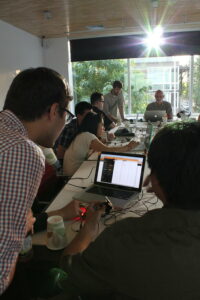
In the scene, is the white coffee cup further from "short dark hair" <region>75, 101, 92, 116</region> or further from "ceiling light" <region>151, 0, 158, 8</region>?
"ceiling light" <region>151, 0, 158, 8</region>

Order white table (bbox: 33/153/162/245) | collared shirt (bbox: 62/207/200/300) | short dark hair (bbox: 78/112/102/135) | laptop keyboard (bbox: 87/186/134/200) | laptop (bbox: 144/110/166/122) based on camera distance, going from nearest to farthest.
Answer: collared shirt (bbox: 62/207/200/300), white table (bbox: 33/153/162/245), laptop keyboard (bbox: 87/186/134/200), short dark hair (bbox: 78/112/102/135), laptop (bbox: 144/110/166/122)

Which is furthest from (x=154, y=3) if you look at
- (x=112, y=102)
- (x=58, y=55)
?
(x=58, y=55)

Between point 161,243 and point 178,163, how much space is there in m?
0.21

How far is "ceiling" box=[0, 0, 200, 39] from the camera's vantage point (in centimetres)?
418

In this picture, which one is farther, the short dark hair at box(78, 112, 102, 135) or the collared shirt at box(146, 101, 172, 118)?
the collared shirt at box(146, 101, 172, 118)

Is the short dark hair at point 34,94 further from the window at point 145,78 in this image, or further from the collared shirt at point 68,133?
the window at point 145,78

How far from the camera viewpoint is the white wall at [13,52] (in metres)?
4.88

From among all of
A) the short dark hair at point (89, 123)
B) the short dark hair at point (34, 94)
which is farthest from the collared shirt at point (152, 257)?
the short dark hair at point (89, 123)

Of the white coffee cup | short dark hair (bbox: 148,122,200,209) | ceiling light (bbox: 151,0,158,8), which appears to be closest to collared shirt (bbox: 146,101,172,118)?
ceiling light (bbox: 151,0,158,8)

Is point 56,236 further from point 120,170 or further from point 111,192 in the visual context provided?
point 120,170

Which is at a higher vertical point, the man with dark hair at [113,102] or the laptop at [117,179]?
the man with dark hair at [113,102]

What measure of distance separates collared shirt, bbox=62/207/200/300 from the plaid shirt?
24 centimetres

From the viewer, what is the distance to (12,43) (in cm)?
523

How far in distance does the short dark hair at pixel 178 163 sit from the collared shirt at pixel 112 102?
17.6 feet
